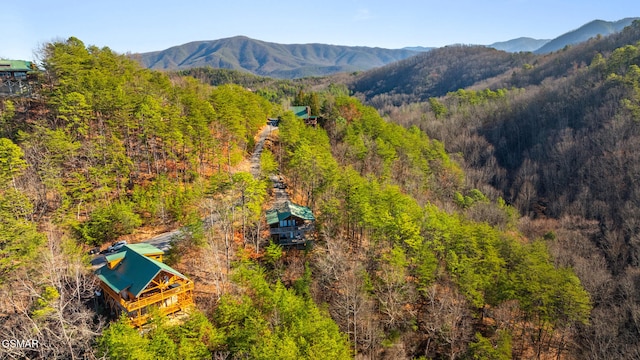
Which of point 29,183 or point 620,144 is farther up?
point 29,183

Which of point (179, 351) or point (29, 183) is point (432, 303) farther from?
point (29, 183)

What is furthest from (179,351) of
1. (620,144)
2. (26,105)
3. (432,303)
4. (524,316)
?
(620,144)

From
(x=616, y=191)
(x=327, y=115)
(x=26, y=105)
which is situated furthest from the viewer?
(x=327, y=115)

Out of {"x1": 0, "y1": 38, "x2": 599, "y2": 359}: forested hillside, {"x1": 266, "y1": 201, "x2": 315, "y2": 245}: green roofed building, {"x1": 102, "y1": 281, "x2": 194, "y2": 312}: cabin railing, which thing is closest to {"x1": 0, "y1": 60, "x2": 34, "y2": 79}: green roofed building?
{"x1": 0, "y1": 38, "x2": 599, "y2": 359}: forested hillside

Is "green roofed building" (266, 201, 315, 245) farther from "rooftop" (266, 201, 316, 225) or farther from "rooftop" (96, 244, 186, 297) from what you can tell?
"rooftop" (96, 244, 186, 297)

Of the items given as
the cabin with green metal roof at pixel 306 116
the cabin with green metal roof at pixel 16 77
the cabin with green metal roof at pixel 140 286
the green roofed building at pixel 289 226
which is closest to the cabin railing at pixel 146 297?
the cabin with green metal roof at pixel 140 286

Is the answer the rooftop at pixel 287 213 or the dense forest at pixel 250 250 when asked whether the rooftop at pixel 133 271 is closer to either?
the dense forest at pixel 250 250
